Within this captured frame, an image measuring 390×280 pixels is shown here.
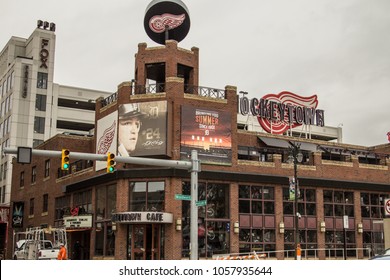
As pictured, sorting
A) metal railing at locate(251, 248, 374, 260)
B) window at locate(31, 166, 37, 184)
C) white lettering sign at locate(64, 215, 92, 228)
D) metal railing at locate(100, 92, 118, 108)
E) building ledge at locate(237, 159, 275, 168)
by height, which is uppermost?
metal railing at locate(100, 92, 118, 108)

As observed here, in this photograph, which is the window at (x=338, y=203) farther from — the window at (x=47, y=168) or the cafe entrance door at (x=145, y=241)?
the window at (x=47, y=168)

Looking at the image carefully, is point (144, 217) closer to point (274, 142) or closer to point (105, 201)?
point (105, 201)

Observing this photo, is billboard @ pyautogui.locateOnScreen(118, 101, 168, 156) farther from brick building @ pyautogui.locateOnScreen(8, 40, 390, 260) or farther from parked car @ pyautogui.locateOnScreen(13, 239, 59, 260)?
parked car @ pyautogui.locateOnScreen(13, 239, 59, 260)

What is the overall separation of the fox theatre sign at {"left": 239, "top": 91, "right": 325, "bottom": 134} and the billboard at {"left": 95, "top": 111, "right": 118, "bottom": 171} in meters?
10.7

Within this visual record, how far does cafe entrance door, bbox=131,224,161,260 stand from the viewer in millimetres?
35375

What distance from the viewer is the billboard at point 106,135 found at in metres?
38.7

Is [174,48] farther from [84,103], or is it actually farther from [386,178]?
[84,103]

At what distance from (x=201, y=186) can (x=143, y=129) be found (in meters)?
5.58

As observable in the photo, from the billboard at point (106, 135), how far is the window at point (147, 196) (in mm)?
3686

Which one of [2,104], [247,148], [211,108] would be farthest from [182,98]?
[2,104]

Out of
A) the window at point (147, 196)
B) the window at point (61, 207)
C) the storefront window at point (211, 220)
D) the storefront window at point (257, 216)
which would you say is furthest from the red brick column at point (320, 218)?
the window at point (61, 207)

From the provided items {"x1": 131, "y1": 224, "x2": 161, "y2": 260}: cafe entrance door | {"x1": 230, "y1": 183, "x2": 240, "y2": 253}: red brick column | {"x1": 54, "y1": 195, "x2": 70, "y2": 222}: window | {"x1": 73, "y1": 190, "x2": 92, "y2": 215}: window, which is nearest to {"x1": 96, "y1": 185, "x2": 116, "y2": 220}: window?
{"x1": 73, "y1": 190, "x2": 92, "y2": 215}: window

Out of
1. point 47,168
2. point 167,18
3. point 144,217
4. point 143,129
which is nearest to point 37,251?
point 144,217
